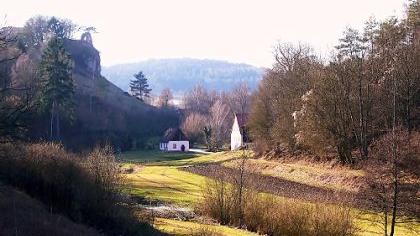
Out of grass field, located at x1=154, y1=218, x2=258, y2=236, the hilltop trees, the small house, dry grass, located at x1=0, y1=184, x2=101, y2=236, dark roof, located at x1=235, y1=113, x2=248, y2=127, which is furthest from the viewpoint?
the small house

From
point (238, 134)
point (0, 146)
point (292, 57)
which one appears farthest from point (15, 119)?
point (238, 134)

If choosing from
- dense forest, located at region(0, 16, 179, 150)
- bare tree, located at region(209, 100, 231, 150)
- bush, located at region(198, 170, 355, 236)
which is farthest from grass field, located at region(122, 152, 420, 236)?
bare tree, located at region(209, 100, 231, 150)

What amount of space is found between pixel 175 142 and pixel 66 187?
76.3 meters

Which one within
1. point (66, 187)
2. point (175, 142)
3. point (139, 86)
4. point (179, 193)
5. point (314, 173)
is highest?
point (139, 86)

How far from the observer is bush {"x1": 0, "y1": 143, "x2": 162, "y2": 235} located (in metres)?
17.4

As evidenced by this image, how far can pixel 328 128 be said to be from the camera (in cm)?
4728

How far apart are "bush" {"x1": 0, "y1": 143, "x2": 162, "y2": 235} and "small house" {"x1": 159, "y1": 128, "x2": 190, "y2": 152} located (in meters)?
73.9

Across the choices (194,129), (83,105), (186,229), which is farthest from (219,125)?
(186,229)

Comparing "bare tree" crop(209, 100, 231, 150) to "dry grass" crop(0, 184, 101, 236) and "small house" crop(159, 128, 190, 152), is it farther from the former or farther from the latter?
"dry grass" crop(0, 184, 101, 236)

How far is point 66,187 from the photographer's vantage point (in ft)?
59.2

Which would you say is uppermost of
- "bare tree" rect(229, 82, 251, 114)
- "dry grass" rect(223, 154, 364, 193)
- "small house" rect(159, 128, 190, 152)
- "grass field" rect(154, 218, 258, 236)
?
"bare tree" rect(229, 82, 251, 114)

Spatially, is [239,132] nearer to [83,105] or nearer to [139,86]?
[83,105]

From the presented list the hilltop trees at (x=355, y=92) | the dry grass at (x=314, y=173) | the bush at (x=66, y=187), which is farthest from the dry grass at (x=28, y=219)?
the hilltop trees at (x=355, y=92)

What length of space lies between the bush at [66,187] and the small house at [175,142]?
242 ft
